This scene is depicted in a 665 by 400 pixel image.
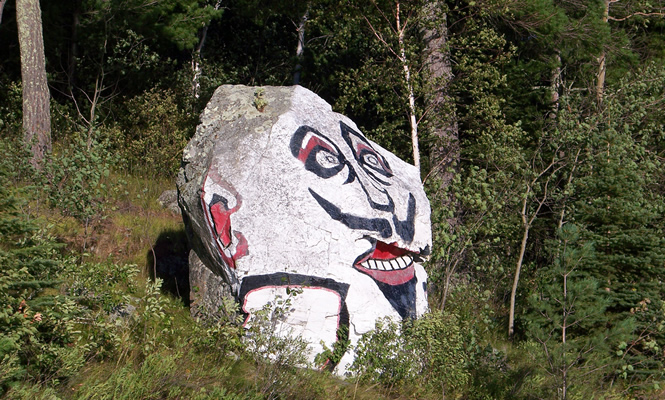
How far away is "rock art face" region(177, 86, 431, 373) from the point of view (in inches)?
219

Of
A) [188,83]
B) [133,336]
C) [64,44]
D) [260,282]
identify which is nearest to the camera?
[133,336]

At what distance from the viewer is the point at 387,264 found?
20.0 feet

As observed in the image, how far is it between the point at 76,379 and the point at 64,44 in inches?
346

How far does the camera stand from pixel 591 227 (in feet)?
27.2

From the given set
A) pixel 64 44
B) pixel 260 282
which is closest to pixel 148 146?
pixel 64 44

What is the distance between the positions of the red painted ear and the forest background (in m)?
0.80

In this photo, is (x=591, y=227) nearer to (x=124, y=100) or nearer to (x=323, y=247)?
(x=323, y=247)

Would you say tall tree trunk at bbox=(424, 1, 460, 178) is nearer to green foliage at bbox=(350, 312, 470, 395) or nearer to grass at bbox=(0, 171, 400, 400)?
green foliage at bbox=(350, 312, 470, 395)

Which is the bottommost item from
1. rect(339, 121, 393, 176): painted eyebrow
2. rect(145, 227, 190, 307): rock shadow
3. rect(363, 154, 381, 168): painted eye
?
rect(145, 227, 190, 307): rock shadow

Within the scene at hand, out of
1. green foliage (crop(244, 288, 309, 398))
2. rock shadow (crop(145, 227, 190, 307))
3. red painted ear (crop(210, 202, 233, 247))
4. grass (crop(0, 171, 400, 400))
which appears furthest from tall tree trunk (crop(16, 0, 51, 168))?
green foliage (crop(244, 288, 309, 398))

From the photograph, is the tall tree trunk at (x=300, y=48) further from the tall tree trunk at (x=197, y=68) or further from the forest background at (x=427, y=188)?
the tall tree trunk at (x=197, y=68)

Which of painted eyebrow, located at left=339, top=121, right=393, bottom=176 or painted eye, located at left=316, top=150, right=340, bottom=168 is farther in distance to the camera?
painted eyebrow, located at left=339, top=121, right=393, bottom=176

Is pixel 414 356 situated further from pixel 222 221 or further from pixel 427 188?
pixel 427 188

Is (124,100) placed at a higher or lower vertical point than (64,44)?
lower
